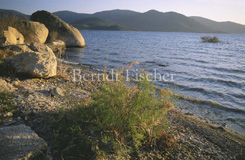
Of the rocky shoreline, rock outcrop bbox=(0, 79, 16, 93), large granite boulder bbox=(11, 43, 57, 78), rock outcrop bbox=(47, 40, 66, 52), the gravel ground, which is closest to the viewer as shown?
the rocky shoreline

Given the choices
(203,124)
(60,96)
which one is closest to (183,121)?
(203,124)

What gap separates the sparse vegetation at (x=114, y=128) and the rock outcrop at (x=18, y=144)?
352 mm

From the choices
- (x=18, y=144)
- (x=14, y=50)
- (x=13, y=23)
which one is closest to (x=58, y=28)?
(x=13, y=23)

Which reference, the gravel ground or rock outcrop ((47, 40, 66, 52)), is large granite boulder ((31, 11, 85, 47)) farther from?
the gravel ground

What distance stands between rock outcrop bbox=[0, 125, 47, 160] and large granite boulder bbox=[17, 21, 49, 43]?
14.1 m

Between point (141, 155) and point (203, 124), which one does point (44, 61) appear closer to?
point (141, 155)

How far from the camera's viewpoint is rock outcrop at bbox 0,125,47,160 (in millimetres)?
2512

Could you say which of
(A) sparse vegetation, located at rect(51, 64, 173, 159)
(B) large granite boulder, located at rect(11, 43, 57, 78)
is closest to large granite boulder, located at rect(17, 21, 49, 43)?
(B) large granite boulder, located at rect(11, 43, 57, 78)

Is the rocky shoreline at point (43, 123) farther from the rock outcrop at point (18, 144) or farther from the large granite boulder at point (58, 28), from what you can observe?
the large granite boulder at point (58, 28)

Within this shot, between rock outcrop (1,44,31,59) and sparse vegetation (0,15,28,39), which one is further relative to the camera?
sparse vegetation (0,15,28,39)

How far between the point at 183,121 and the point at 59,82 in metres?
4.99

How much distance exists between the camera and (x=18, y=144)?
2.66 meters

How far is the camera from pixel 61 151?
2902mm

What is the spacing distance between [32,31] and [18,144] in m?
15.9
